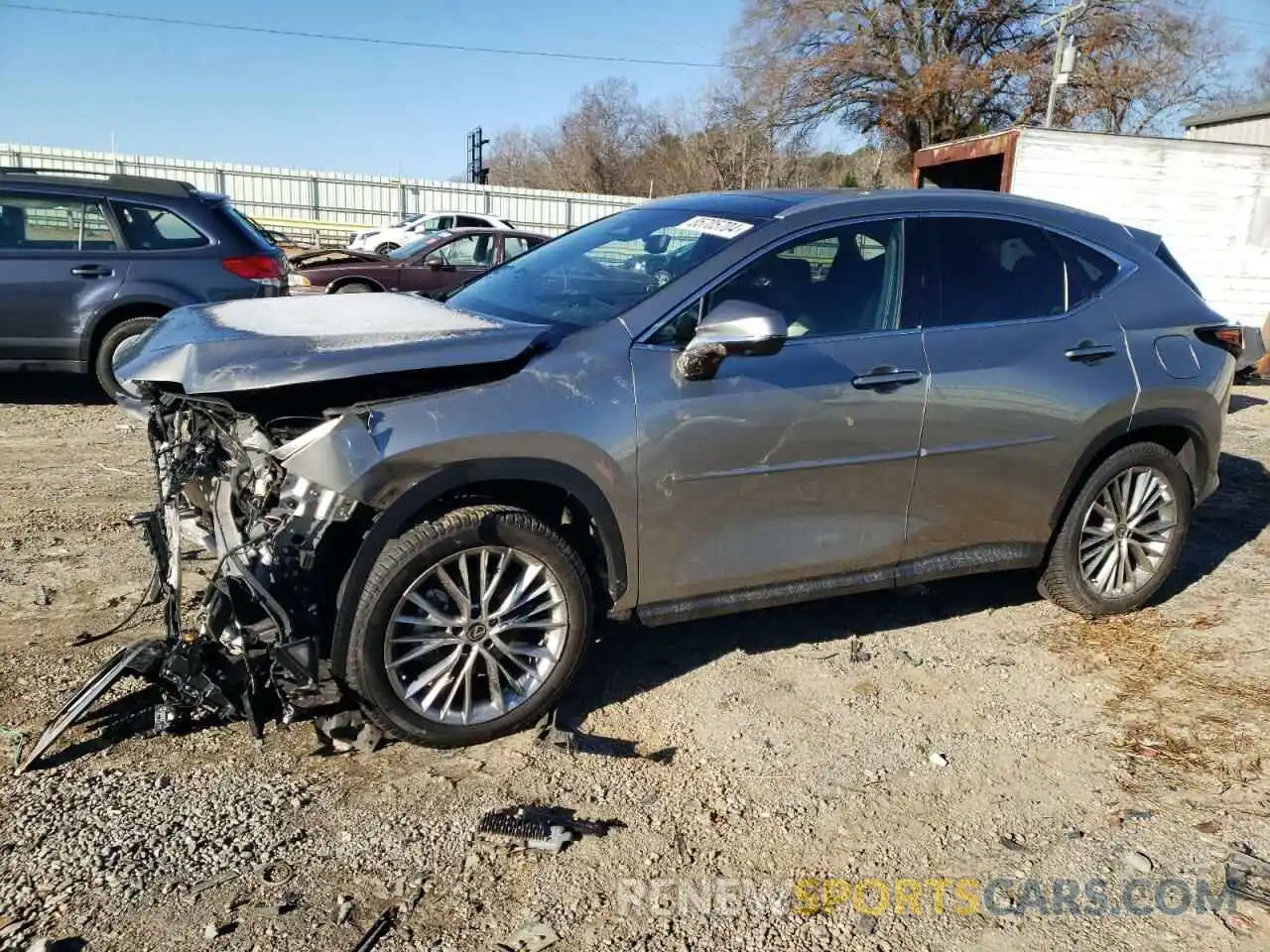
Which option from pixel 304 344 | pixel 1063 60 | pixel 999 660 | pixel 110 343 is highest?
pixel 1063 60

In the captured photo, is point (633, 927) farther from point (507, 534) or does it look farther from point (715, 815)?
point (507, 534)

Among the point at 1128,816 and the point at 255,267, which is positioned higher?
the point at 255,267

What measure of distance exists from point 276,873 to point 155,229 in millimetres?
6862

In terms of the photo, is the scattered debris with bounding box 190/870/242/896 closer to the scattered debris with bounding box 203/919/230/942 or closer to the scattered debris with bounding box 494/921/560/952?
the scattered debris with bounding box 203/919/230/942

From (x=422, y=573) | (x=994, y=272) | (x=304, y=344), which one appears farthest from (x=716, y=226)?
(x=422, y=573)

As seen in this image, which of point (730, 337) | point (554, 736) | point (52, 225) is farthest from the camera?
point (52, 225)

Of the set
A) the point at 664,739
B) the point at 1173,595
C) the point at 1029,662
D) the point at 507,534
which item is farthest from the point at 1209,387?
the point at 507,534

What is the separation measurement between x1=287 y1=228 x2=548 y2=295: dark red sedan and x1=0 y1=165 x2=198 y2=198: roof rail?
10.0 feet

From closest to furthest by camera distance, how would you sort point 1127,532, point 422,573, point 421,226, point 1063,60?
point 422,573 → point 1127,532 → point 421,226 → point 1063,60

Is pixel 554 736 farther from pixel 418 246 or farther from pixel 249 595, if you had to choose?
pixel 418 246

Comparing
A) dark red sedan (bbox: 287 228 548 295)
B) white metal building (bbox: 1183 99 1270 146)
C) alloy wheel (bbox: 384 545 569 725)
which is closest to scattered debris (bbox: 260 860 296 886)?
alloy wheel (bbox: 384 545 569 725)

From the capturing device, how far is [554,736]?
346 cm

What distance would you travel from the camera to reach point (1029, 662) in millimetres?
4344

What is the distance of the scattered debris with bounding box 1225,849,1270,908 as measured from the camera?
9.45 feet
